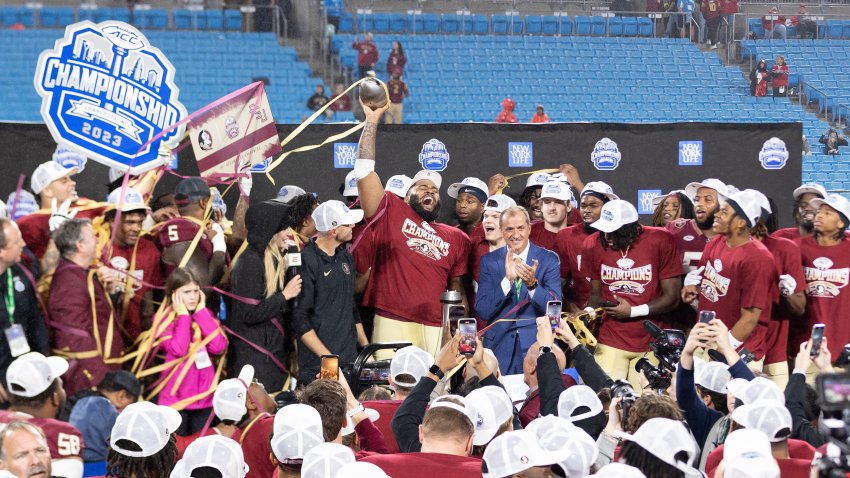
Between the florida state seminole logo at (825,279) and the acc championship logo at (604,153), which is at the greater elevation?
the acc championship logo at (604,153)

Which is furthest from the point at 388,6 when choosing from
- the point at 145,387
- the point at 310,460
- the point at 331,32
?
the point at 310,460

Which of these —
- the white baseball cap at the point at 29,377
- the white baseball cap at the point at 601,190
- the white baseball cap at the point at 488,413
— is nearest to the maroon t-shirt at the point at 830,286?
the white baseball cap at the point at 601,190

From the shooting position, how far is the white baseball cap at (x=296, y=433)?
178 inches

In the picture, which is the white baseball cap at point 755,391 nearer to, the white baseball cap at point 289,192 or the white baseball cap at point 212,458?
the white baseball cap at point 212,458

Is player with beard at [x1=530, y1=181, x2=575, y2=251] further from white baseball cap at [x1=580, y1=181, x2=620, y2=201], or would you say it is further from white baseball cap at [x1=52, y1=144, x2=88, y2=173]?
white baseball cap at [x1=52, y1=144, x2=88, y2=173]

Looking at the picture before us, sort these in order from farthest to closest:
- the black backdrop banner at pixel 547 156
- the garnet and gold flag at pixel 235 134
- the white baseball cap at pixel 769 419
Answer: the black backdrop banner at pixel 547 156
the garnet and gold flag at pixel 235 134
the white baseball cap at pixel 769 419

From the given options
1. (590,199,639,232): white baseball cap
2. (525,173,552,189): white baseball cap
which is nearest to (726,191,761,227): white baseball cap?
(590,199,639,232): white baseball cap

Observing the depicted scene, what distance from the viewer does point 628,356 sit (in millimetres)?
8227

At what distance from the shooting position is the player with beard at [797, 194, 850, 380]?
7902 mm

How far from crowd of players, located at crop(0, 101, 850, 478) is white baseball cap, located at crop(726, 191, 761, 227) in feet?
0.05

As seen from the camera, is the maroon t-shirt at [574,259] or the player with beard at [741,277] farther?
the maroon t-shirt at [574,259]

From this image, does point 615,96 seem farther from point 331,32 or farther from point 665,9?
point 331,32

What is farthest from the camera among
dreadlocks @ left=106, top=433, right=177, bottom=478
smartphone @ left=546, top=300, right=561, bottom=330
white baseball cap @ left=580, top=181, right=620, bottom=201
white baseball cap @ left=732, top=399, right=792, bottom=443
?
white baseball cap @ left=580, top=181, right=620, bottom=201

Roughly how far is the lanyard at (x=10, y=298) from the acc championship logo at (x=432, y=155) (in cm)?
406
